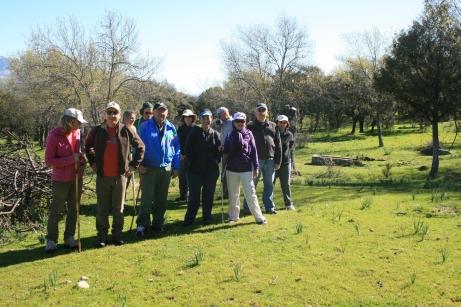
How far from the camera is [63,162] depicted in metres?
7.15

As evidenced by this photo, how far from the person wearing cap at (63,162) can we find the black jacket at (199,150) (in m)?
2.12

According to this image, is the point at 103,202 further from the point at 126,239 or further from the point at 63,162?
the point at 126,239

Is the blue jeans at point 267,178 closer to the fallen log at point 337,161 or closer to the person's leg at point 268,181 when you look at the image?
the person's leg at point 268,181

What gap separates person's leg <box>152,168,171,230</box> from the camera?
8.18m

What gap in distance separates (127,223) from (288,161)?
3.79 metres

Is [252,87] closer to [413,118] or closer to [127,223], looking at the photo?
[413,118]

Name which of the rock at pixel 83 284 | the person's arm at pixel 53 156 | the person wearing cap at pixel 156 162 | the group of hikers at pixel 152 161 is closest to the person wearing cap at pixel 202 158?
the group of hikers at pixel 152 161

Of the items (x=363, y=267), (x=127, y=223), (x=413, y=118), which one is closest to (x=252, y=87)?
(x=413, y=118)

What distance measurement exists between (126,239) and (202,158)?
6.75 ft

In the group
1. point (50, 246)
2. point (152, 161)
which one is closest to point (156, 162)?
point (152, 161)

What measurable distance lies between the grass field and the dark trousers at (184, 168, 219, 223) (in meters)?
0.32

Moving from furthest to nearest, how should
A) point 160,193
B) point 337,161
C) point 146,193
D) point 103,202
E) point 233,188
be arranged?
point 337,161 < point 233,188 < point 160,193 < point 146,193 < point 103,202

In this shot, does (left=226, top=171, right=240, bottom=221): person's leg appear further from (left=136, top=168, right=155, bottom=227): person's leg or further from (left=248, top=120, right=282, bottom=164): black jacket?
(left=136, top=168, right=155, bottom=227): person's leg

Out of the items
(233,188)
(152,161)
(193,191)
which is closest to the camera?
(152,161)
